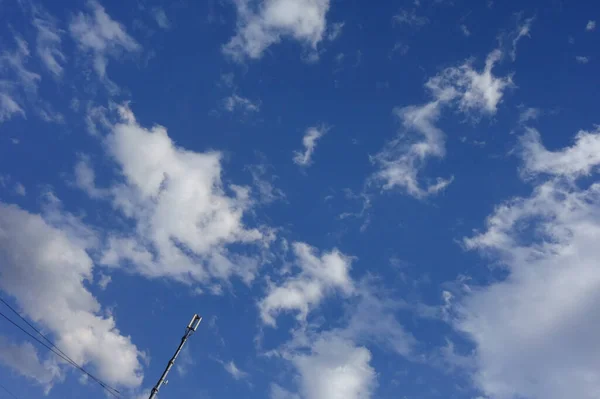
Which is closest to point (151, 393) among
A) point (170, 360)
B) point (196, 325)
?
point (170, 360)

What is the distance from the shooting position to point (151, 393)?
2466 cm

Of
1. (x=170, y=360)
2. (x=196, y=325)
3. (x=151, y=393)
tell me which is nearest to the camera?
(x=151, y=393)

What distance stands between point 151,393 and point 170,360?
242 centimetres

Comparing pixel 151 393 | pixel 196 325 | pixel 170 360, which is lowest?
pixel 151 393

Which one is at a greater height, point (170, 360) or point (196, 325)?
point (196, 325)

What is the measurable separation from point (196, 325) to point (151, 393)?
5158 millimetres

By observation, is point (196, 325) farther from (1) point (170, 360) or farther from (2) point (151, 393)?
(2) point (151, 393)

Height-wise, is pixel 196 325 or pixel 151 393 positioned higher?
pixel 196 325

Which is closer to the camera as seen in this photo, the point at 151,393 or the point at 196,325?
the point at 151,393

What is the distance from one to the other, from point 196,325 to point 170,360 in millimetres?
2809

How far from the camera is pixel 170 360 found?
2670 cm

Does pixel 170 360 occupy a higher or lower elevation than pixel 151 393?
higher

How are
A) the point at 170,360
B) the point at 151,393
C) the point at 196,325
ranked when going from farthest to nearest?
1. the point at 196,325
2. the point at 170,360
3. the point at 151,393
